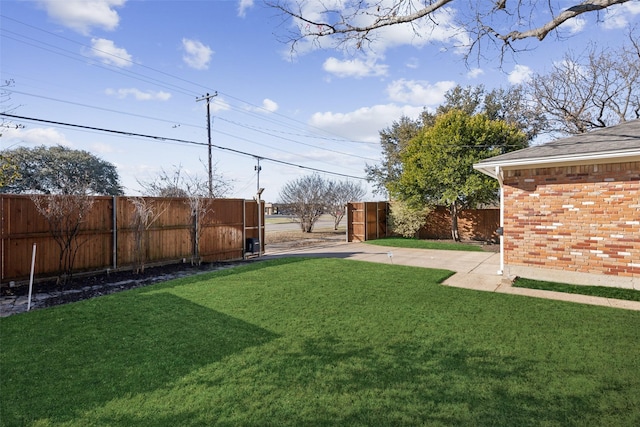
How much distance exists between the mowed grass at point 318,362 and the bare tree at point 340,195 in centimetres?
1996

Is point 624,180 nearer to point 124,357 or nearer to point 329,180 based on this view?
point 124,357

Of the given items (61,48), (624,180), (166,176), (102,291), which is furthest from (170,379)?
(166,176)

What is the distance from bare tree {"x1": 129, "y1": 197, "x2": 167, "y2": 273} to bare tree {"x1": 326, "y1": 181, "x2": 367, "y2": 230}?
17087mm

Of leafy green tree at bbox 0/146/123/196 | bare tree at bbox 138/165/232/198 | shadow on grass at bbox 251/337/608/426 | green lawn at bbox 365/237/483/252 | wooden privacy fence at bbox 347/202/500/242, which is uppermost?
leafy green tree at bbox 0/146/123/196

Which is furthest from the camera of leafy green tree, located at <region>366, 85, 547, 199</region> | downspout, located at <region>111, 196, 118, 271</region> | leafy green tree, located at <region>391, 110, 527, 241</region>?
leafy green tree, located at <region>366, 85, 547, 199</region>

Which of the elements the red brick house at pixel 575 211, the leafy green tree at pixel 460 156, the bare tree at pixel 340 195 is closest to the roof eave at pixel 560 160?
the red brick house at pixel 575 211

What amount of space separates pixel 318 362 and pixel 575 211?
652 cm

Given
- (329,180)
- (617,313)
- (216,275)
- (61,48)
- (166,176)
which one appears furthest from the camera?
(329,180)

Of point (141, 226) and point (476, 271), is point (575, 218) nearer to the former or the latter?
point (476, 271)

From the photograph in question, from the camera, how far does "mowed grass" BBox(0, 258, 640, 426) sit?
2637 mm

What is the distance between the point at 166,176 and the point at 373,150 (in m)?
16.8

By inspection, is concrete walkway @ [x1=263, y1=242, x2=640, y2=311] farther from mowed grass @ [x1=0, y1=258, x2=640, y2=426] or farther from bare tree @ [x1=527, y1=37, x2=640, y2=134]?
bare tree @ [x1=527, y1=37, x2=640, y2=134]

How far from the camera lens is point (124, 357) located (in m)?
3.65

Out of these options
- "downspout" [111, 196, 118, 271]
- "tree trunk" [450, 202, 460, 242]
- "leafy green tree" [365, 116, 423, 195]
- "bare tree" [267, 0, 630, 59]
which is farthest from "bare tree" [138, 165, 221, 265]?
"leafy green tree" [365, 116, 423, 195]
